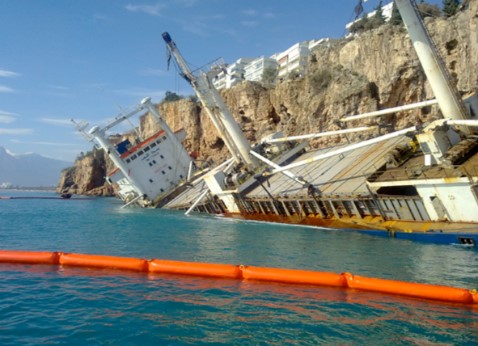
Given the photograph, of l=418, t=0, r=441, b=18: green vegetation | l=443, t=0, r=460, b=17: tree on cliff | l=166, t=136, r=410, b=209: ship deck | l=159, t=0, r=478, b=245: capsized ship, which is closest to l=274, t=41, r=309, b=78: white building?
l=418, t=0, r=441, b=18: green vegetation

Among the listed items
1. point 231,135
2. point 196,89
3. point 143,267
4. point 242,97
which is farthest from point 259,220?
point 242,97

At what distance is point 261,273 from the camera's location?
13.5m

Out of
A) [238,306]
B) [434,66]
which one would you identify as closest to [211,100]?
[434,66]

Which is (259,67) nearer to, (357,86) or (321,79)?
(321,79)

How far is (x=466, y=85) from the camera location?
39688 millimetres

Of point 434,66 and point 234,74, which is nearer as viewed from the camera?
point 434,66

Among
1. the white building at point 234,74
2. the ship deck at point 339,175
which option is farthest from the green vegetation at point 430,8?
the white building at point 234,74

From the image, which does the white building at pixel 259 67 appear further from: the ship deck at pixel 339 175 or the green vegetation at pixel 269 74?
the ship deck at pixel 339 175

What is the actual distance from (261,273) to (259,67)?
4408 inches

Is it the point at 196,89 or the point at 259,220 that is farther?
the point at 196,89

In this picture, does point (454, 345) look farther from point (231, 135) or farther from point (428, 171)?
point (231, 135)

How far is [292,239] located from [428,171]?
27.6 feet

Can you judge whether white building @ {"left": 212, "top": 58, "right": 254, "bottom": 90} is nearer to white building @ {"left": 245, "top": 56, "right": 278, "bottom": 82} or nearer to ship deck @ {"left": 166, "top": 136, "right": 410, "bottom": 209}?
white building @ {"left": 245, "top": 56, "right": 278, "bottom": 82}

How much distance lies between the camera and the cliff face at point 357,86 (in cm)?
4175
